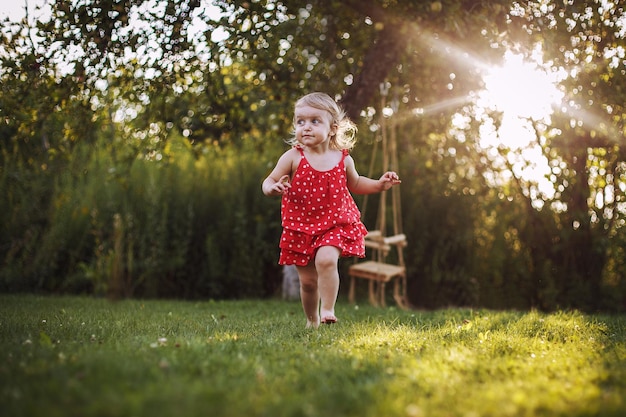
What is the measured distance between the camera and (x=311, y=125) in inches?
154

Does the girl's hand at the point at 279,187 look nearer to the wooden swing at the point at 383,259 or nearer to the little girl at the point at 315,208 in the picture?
the little girl at the point at 315,208

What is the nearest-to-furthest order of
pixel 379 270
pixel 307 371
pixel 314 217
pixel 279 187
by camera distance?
pixel 307 371 → pixel 279 187 → pixel 314 217 → pixel 379 270

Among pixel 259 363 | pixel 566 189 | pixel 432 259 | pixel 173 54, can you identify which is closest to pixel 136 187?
pixel 173 54

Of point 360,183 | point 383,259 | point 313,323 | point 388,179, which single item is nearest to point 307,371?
point 313,323

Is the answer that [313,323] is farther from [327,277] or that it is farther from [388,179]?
[388,179]

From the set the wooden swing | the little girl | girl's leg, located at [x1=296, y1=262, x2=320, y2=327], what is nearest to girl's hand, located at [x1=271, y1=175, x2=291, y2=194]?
the little girl

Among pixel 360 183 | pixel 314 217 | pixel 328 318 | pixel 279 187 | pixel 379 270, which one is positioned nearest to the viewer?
pixel 279 187

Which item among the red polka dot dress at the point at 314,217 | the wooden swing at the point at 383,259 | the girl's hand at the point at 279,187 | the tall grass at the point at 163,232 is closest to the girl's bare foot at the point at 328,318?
the red polka dot dress at the point at 314,217

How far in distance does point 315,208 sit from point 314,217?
58 millimetres

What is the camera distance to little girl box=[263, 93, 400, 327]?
3736 millimetres

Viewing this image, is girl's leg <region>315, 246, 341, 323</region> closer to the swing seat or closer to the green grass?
the green grass

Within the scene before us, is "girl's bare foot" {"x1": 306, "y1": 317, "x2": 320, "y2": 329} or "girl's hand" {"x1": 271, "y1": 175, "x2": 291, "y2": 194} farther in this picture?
"girl's bare foot" {"x1": 306, "y1": 317, "x2": 320, "y2": 329}

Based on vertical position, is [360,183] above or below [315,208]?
above

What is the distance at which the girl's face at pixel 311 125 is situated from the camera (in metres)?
3.90
